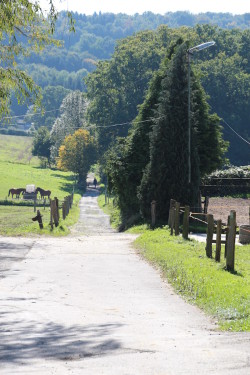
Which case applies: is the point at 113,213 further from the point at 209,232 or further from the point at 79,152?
the point at 79,152

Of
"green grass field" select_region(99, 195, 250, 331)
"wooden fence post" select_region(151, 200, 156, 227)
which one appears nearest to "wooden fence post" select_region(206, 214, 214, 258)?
"green grass field" select_region(99, 195, 250, 331)

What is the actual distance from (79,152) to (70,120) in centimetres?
2242

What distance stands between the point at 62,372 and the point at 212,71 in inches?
3641

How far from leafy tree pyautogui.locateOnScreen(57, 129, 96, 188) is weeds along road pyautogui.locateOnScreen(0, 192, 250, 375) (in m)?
86.5

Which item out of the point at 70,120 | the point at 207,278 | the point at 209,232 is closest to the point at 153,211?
the point at 209,232

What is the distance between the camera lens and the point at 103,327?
9.76m

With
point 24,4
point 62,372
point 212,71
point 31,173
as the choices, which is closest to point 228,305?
point 62,372

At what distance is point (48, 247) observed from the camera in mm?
24656

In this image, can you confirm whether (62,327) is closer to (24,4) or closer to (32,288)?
(32,288)

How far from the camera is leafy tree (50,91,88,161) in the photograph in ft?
407

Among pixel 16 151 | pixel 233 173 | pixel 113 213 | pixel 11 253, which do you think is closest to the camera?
pixel 11 253

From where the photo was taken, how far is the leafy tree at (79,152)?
10525 centimetres

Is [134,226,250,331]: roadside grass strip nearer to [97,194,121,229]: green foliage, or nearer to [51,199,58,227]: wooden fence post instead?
[51,199,58,227]: wooden fence post

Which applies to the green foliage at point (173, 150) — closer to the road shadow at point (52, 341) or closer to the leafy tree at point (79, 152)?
the road shadow at point (52, 341)
